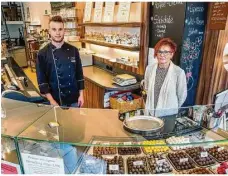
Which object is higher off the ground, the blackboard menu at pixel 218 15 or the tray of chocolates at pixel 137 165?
the blackboard menu at pixel 218 15

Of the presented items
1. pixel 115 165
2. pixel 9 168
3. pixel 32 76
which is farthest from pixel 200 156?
pixel 32 76

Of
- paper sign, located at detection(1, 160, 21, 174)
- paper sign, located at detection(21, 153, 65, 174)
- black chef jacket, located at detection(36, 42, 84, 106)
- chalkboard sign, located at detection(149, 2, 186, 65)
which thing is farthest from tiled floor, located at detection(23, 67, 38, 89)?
paper sign, located at detection(21, 153, 65, 174)

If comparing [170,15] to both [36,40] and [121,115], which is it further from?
[36,40]

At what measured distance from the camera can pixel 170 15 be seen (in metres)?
2.77

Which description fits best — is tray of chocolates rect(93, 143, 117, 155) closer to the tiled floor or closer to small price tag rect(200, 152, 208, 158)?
small price tag rect(200, 152, 208, 158)

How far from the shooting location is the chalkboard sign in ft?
8.63

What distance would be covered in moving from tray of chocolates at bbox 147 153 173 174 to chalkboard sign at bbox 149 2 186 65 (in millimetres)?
1456

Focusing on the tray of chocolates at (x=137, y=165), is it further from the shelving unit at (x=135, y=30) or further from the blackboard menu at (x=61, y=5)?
the blackboard menu at (x=61, y=5)

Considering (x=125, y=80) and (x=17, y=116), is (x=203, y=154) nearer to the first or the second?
(x=17, y=116)

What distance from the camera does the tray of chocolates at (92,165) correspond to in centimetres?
151

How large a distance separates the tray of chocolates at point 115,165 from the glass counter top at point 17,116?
0.66 meters

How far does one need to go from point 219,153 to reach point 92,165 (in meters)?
1.04

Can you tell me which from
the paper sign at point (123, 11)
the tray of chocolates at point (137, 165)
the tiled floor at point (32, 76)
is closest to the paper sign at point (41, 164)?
the tray of chocolates at point (137, 165)

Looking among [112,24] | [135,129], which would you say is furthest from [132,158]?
[112,24]
